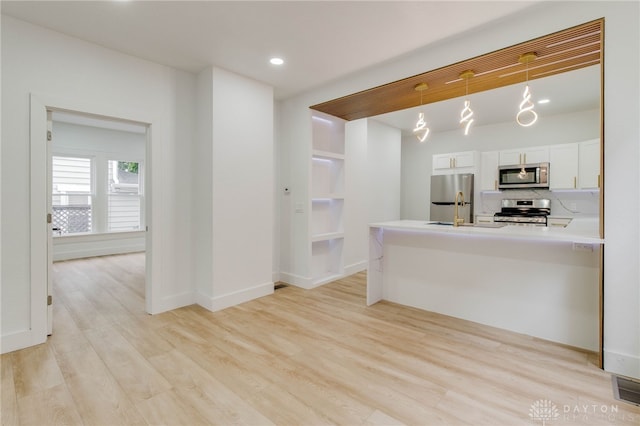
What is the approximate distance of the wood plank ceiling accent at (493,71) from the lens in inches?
102

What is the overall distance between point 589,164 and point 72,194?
10.2 metres

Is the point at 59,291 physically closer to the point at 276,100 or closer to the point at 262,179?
the point at 262,179

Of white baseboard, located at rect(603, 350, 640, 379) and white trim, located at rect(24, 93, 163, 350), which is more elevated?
white trim, located at rect(24, 93, 163, 350)

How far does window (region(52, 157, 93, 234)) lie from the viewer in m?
6.59

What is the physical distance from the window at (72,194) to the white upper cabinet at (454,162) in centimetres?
800

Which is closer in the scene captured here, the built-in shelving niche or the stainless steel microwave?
the built-in shelving niche

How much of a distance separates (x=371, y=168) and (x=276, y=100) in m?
2.22

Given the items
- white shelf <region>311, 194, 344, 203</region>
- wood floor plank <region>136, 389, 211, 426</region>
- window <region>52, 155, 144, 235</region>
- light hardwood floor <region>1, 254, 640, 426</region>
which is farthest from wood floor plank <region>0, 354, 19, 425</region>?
window <region>52, 155, 144, 235</region>

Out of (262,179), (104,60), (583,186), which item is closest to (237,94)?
(262,179)

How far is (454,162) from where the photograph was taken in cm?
648

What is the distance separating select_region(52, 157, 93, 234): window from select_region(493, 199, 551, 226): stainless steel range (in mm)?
9006

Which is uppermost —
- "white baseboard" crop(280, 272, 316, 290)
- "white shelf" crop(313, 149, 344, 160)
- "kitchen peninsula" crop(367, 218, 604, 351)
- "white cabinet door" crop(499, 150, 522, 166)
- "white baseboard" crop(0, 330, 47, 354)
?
"white cabinet door" crop(499, 150, 522, 166)

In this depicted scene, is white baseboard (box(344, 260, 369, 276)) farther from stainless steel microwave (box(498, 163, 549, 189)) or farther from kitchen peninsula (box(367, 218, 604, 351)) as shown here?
stainless steel microwave (box(498, 163, 549, 189))

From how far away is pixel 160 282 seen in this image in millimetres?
3588
